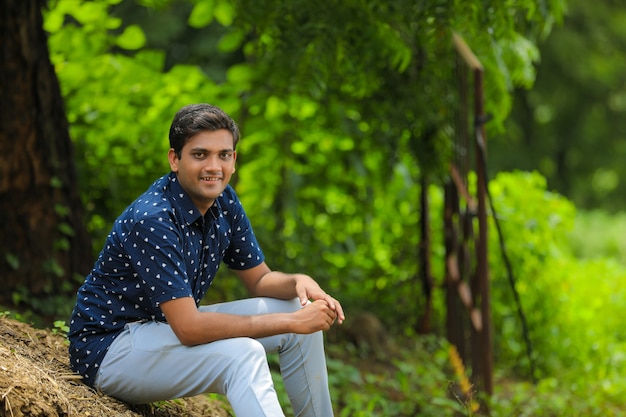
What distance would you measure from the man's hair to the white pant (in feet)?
2.02

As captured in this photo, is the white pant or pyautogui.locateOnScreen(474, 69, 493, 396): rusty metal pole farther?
pyautogui.locateOnScreen(474, 69, 493, 396): rusty metal pole

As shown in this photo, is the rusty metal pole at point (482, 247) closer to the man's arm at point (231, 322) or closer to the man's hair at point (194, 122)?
the man's arm at point (231, 322)

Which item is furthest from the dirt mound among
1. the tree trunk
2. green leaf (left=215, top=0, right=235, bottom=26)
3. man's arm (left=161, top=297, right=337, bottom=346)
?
green leaf (left=215, top=0, right=235, bottom=26)

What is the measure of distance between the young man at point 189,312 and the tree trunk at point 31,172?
1857mm

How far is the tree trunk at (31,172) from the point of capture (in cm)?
472

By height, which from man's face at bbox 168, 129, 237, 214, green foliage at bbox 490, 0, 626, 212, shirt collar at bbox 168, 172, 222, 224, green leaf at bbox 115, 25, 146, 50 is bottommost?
green foliage at bbox 490, 0, 626, 212

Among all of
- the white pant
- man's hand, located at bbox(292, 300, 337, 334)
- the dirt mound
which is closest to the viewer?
the dirt mound

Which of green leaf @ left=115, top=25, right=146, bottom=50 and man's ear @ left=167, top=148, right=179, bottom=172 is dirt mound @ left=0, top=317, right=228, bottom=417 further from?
green leaf @ left=115, top=25, right=146, bottom=50

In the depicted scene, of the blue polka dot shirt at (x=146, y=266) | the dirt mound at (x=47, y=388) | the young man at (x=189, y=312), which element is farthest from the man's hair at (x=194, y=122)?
the dirt mound at (x=47, y=388)

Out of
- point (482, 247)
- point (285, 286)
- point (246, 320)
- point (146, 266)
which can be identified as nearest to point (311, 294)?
point (285, 286)

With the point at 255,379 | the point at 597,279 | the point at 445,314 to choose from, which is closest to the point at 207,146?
the point at 255,379

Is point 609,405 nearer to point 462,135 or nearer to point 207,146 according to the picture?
point 462,135

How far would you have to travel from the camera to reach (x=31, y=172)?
4.79m

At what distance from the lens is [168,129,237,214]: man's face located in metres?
2.94
